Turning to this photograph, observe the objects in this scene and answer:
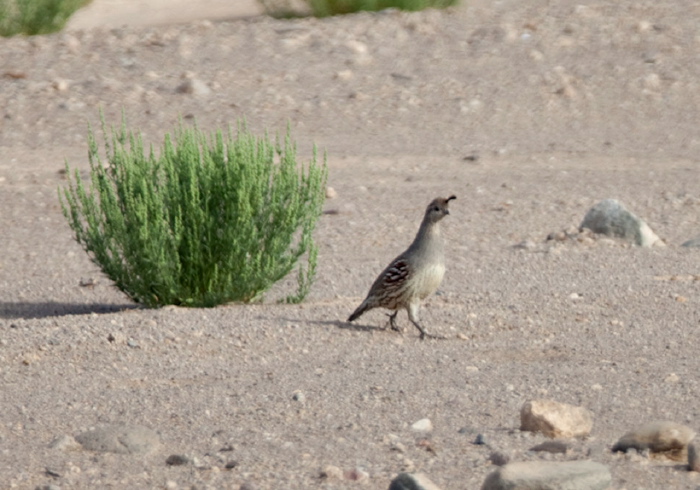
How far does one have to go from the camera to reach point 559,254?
898cm

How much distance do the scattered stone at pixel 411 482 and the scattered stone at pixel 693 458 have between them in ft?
3.20

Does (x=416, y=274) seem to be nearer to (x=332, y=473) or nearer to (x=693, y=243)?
(x=332, y=473)

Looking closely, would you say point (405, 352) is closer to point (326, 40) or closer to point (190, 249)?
point (190, 249)

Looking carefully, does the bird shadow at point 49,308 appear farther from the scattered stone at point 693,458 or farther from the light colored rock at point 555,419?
the scattered stone at point 693,458

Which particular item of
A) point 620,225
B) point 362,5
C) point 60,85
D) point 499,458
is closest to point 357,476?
point 499,458

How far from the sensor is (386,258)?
931 centimetres

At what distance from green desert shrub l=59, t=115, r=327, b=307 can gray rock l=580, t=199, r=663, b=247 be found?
273cm

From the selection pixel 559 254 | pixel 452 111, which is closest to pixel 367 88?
pixel 452 111

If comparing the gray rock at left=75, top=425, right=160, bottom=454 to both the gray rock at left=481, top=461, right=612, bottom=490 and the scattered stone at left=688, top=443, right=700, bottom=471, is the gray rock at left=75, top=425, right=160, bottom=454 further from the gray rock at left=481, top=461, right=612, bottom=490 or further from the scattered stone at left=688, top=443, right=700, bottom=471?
the scattered stone at left=688, top=443, right=700, bottom=471

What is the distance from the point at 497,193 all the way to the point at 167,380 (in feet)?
20.1

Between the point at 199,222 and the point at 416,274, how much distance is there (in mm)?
1609

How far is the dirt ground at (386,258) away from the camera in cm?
505

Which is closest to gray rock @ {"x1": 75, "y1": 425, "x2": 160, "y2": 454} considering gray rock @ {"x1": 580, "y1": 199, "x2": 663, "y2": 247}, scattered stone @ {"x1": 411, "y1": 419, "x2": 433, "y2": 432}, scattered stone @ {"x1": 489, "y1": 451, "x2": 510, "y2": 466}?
Answer: scattered stone @ {"x1": 411, "y1": 419, "x2": 433, "y2": 432}

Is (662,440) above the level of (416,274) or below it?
above
